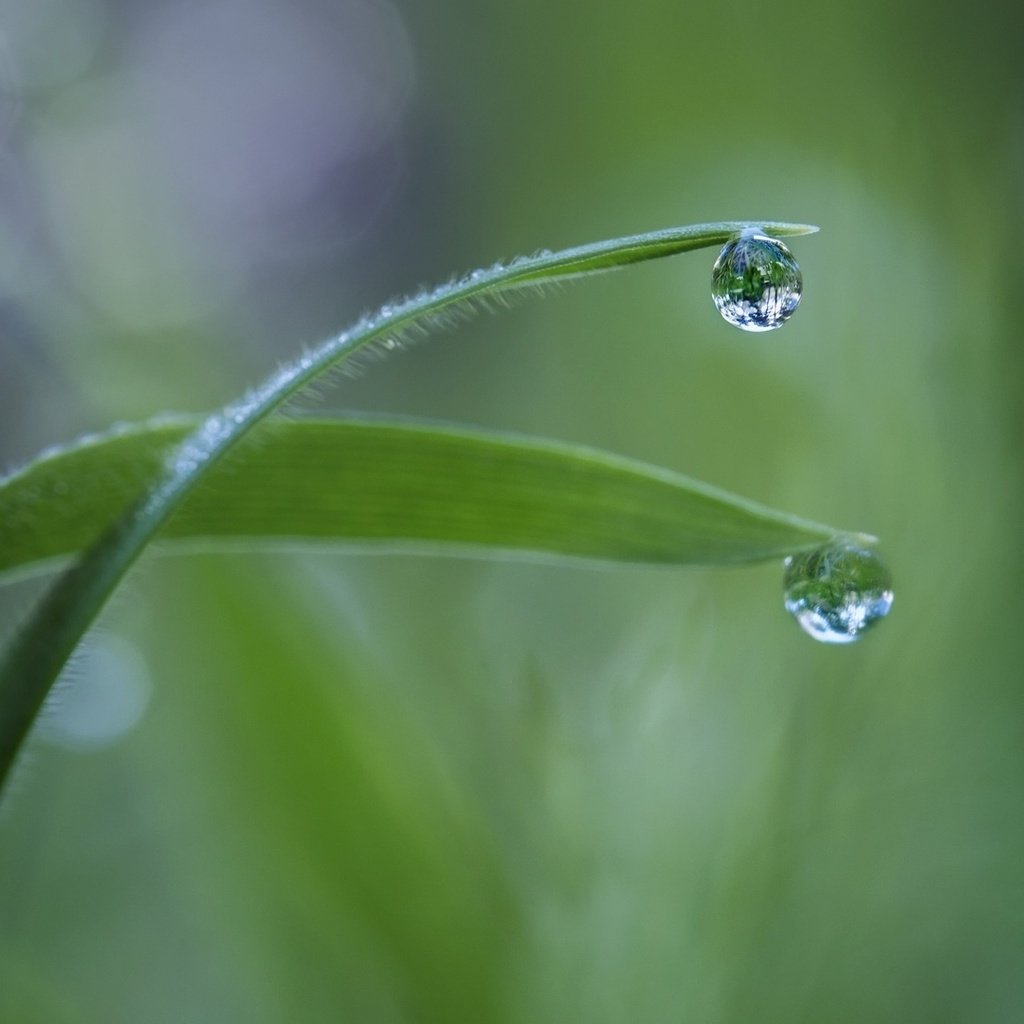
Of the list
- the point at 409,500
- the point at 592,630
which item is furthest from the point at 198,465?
the point at 592,630

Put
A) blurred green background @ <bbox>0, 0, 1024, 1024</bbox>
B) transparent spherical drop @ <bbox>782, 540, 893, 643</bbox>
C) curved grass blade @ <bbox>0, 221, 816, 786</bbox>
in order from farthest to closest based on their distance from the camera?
blurred green background @ <bbox>0, 0, 1024, 1024</bbox> < transparent spherical drop @ <bbox>782, 540, 893, 643</bbox> < curved grass blade @ <bbox>0, 221, 816, 786</bbox>

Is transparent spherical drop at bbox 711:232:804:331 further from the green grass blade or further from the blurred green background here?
the blurred green background

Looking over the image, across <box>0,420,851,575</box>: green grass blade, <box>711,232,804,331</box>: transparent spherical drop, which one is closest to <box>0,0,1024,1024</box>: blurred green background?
<box>0,420,851,575</box>: green grass blade

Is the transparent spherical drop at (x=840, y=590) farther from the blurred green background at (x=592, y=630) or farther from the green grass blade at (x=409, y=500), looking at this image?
the blurred green background at (x=592, y=630)

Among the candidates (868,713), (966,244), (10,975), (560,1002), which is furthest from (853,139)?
(10,975)

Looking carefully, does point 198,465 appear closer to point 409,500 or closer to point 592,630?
point 409,500

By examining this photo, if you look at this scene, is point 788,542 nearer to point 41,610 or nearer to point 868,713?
point 41,610
